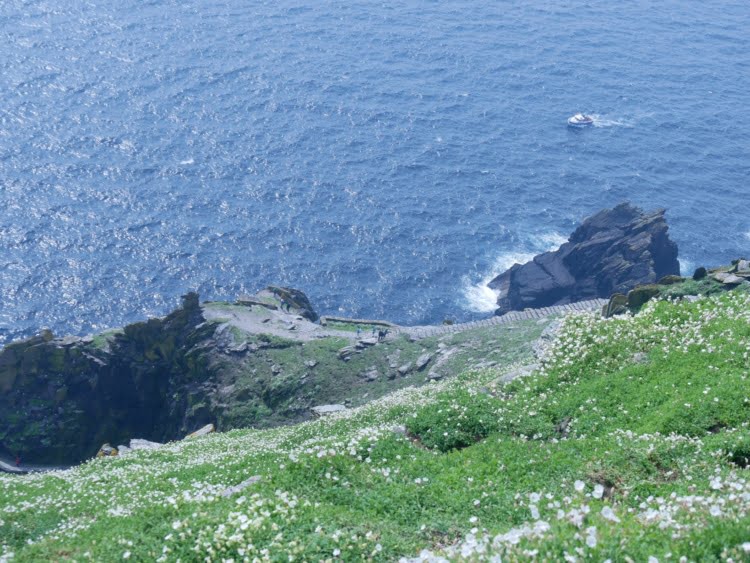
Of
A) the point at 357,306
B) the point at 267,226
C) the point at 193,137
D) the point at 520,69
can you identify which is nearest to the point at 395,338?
the point at 357,306

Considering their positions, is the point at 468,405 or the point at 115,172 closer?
the point at 468,405

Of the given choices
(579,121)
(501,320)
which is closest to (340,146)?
(579,121)

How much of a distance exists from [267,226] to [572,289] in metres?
38.1

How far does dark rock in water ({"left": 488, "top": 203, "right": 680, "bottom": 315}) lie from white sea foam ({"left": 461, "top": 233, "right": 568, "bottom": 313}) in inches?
47.8

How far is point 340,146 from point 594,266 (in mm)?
41551

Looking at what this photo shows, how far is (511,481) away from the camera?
20547mm

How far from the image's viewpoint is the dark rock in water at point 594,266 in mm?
94812

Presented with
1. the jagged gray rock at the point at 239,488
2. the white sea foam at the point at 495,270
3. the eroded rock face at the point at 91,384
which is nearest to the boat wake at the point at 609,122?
the white sea foam at the point at 495,270

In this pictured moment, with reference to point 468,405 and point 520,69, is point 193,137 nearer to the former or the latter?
point 520,69

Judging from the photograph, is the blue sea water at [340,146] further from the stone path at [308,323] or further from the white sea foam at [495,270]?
the stone path at [308,323]

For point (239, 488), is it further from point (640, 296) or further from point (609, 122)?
point (609, 122)

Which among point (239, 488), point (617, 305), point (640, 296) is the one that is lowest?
point (617, 305)

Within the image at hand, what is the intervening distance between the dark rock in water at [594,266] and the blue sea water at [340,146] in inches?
189

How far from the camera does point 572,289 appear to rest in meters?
96.8
